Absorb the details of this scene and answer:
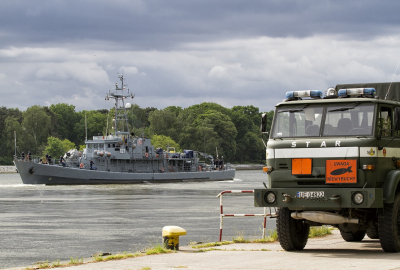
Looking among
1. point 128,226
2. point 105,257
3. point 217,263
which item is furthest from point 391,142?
point 128,226

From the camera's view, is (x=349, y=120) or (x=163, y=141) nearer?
(x=349, y=120)

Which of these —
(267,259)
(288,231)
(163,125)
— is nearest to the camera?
(267,259)

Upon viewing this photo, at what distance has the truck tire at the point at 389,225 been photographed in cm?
1234

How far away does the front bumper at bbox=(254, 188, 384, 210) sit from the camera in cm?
1195

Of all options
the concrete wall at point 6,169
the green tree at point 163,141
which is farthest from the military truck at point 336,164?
the concrete wall at point 6,169

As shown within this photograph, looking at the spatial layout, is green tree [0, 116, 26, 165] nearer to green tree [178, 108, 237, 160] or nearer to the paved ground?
green tree [178, 108, 237, 160]

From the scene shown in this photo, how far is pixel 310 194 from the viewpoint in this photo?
1234cm

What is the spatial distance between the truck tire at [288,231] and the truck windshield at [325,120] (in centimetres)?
162

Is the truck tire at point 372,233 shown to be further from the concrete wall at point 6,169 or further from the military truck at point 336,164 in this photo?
the concrete wall at point 6,169

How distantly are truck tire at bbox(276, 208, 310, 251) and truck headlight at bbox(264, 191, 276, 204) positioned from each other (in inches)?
20.0

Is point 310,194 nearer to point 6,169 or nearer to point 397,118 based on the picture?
point 397,118

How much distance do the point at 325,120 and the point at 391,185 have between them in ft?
5.85

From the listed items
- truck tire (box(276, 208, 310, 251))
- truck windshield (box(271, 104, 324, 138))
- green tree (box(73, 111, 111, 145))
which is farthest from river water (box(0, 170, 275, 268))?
green tree (box(73, 111, 111, 145))

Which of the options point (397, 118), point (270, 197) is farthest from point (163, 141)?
point (397, 118)
